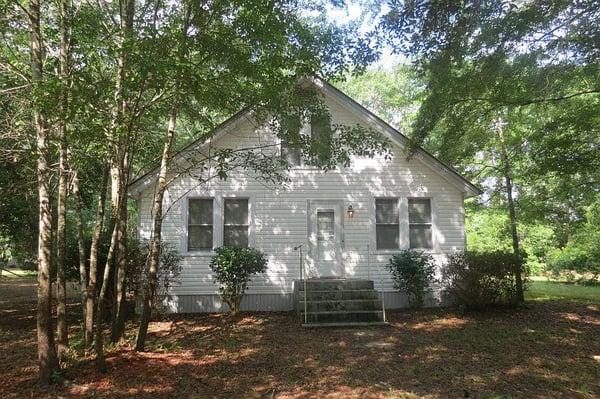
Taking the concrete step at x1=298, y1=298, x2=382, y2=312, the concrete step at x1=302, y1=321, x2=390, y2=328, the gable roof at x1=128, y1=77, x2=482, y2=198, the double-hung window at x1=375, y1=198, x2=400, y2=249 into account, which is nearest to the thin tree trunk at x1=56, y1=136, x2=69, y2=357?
the concrete step at x1=302, y1=321, x2=390, y2=328

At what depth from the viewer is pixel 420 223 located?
12266mm

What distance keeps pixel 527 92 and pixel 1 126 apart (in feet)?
33.4

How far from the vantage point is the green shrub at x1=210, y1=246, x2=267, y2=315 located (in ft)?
34.7

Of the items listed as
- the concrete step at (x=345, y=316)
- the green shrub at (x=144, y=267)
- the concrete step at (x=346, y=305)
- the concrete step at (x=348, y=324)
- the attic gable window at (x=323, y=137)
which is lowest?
the concrete step at (x=348, y=324)

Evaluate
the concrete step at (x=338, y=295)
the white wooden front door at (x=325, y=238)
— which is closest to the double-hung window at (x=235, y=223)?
the white wooden front door at (x=325, y=238)

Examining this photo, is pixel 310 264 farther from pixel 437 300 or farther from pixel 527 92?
pixel 527 92

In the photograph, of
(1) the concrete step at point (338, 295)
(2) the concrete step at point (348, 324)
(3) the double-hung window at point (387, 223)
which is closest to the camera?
(2) the concrete step at point (348, 324)

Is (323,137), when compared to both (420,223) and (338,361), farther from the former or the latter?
(420,223)

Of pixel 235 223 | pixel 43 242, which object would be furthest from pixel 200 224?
pixel 43 242

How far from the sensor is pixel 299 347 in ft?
25.3

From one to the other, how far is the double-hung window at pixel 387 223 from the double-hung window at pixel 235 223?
147 inches

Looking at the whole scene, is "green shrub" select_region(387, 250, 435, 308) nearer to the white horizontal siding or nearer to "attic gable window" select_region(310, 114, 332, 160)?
the white horizontal siding

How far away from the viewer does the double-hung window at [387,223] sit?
479 inches

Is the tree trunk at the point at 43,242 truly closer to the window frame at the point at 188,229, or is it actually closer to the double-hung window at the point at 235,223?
the window frame at the point at 188,229
